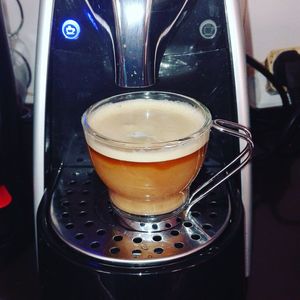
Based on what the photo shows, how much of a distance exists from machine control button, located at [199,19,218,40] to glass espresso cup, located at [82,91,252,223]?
67 mm

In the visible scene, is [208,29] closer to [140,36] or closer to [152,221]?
[140,36]

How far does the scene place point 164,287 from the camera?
42cm

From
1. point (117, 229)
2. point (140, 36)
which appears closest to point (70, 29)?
point (140, 36)

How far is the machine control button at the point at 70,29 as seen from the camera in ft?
1.68

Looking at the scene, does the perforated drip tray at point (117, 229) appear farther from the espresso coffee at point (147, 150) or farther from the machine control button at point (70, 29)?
the machine control button at point (70, 29)

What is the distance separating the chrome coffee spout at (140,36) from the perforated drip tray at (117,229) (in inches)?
5.2

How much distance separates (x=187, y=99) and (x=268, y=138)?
312 mm

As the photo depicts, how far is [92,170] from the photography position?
57cm

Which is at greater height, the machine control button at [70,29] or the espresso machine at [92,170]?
the machine control button at [70,29]

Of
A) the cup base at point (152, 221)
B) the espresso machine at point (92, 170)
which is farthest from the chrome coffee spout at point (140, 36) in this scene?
the cup base at point (152, 221)

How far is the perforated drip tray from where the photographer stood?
444mm

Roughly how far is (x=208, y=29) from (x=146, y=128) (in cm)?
12

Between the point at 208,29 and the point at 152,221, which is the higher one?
the point at 208,29

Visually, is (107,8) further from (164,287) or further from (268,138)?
(268,138)
